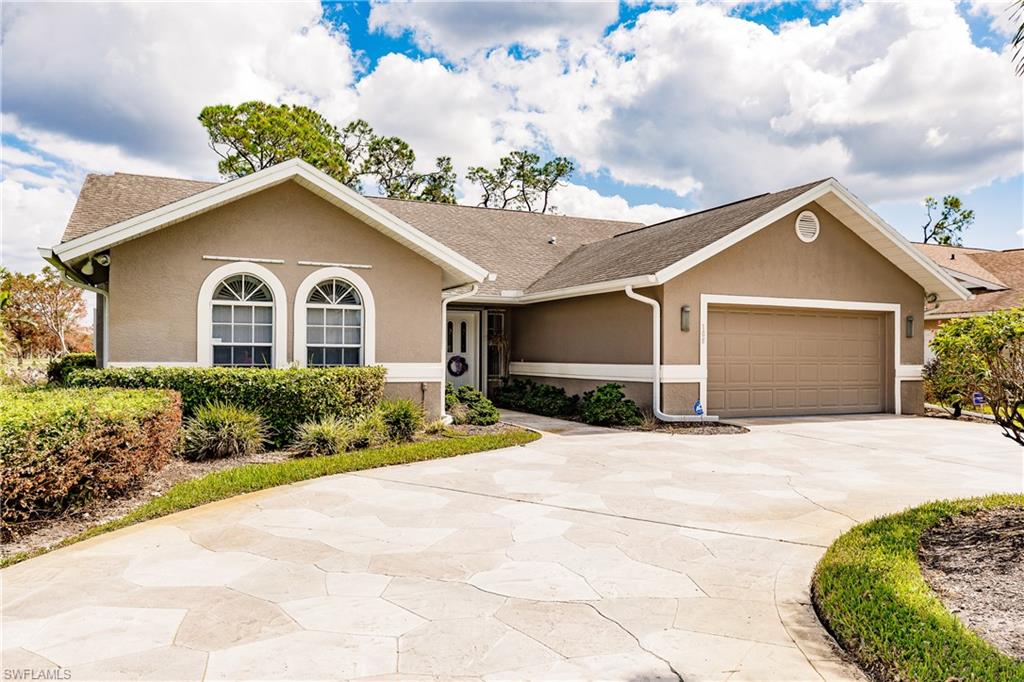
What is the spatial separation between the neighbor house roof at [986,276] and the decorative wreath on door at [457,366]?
1208cm

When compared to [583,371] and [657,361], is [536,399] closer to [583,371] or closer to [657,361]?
[583,371]

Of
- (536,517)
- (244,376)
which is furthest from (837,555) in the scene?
(244,376)

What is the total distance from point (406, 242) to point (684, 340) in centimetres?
555

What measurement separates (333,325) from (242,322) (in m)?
1.43

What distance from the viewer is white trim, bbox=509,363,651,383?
13.2 meters

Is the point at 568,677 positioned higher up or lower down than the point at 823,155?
lower down

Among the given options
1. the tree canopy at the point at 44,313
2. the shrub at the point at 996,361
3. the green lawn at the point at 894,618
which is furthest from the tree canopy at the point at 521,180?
the green lawn at the point at 894,618

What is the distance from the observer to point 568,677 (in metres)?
3.14

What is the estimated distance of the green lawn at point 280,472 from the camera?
19.5 ft

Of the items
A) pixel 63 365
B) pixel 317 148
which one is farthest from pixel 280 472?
pixel 317 148

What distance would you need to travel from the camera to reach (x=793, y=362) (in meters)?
14.2

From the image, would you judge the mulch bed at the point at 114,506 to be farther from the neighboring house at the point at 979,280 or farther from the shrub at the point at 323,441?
the neighboring house at the point at 979,280

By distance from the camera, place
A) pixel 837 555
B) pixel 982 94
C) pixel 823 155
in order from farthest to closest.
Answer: pixel 823 155 → pixel 982 94 → pixel 837 555

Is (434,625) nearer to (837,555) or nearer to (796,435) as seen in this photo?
(837,555)
